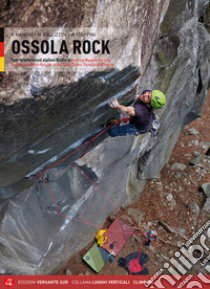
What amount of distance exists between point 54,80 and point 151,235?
28.8 feet

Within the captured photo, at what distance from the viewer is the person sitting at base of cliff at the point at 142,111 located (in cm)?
739

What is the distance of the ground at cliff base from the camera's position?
39.5ft

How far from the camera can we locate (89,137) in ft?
27.6

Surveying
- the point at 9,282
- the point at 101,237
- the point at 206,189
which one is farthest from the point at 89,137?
the point at 206,189

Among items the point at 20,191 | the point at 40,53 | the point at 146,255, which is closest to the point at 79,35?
the point at 40,53

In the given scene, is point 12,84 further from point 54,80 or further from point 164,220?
point 164,220

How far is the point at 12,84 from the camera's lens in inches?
183

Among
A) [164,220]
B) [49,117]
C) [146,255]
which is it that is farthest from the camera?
[164,220]

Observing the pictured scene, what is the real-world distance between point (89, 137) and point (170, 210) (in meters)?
6.25

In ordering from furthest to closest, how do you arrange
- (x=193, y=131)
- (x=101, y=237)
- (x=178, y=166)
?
(x=193, y=131)
(x=178, y=166)
(x=101, y=237)

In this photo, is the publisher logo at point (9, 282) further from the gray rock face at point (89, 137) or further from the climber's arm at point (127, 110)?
the climber's arm at point (127, 110)

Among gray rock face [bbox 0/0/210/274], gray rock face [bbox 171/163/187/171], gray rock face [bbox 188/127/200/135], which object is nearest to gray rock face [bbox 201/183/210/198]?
gray rock face [bbox 171/163/187/171]

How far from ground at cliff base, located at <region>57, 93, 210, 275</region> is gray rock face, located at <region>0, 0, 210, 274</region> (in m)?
0.59

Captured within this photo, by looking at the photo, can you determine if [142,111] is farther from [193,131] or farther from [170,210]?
[193,131]
